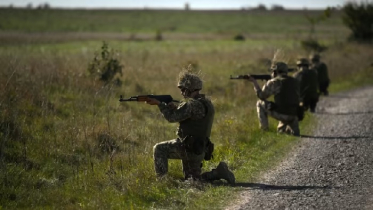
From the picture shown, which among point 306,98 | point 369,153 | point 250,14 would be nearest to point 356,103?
point 306,98

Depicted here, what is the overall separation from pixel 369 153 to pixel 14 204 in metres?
6.42

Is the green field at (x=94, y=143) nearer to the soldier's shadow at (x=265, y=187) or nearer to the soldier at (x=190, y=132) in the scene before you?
the soldier's shadow at (x=265, y=187)

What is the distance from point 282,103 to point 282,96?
6.2 inches

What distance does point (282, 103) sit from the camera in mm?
13133

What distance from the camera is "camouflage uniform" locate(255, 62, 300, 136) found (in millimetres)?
12930

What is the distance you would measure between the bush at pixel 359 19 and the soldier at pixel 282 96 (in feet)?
108

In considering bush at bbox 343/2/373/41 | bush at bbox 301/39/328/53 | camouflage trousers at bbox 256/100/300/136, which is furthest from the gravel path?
bush at bbox 343/2/373/41

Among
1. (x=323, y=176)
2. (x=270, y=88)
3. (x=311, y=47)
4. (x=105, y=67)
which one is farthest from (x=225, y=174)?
(x=311, y=47)

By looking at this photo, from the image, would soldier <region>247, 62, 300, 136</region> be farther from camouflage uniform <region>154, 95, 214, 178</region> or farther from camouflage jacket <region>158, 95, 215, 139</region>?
camouflage uniform <region>154, 95, 214, 178</region>

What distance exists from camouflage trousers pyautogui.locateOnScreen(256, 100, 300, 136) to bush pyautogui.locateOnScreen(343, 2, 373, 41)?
3272 centimetres

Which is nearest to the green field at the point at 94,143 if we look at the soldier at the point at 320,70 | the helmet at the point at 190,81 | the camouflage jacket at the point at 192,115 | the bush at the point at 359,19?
the camouflage jacket at the point at 192,115

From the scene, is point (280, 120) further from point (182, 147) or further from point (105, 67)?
point (105, 67)

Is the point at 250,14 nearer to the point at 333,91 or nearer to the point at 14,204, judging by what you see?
the point at 333,91

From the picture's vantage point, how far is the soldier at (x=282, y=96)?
12.9 metres
